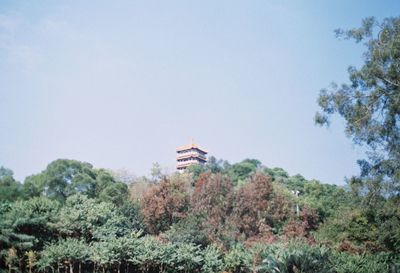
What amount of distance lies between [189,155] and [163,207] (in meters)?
43.2

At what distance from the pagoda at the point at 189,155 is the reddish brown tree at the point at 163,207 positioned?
41.8 metres

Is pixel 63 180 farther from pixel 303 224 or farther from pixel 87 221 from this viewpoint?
pixel 303 224

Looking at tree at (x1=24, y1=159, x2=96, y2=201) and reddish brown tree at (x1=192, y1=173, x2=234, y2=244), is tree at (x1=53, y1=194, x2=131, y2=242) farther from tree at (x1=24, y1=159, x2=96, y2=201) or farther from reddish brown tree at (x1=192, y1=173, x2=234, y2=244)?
tree at (x1=24, y1=159, x2=96, y2=201)

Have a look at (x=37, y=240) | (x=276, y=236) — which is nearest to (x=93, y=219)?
(x=37, y=240)

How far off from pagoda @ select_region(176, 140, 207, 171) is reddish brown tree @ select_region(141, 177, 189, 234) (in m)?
41.8

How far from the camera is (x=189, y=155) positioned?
206 feet

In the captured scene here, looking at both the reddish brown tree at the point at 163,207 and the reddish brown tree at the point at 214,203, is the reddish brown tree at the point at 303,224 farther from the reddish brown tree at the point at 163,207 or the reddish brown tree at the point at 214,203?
the reddish brown tree at the point at 163,207

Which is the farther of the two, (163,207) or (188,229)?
(163,207)

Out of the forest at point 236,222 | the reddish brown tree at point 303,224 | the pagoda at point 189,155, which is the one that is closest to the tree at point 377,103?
the forest at point 236,222

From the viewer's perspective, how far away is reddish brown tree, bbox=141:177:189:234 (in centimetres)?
1934

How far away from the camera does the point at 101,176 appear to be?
2697cm

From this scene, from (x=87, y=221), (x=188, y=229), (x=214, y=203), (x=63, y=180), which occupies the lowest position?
(x=188, y=229)

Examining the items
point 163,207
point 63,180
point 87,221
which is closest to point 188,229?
point 163,207

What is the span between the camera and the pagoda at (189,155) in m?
62.6
